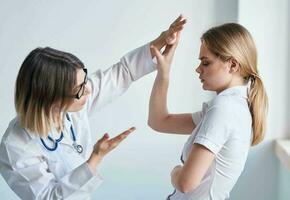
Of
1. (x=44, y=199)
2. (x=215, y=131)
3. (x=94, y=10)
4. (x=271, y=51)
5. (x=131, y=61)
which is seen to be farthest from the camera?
(x=94, y=10)

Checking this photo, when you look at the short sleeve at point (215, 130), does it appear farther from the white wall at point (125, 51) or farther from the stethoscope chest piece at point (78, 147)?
the white wall at point (125, 51)

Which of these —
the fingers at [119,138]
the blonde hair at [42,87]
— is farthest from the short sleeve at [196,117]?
the blonde hair at [42,87]

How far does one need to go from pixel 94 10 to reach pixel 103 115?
0.53m

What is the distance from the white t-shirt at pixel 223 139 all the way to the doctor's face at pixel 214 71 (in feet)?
0.13

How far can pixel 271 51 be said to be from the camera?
2088mm

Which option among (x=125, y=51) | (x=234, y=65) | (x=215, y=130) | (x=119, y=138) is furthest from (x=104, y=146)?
(x=125, y=51)

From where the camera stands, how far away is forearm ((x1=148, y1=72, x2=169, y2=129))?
1.62m

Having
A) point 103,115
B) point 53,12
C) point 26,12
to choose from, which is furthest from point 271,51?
point 26,12

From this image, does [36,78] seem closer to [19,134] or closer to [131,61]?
[19,134]

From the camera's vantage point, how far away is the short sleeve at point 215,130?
4.06 ft

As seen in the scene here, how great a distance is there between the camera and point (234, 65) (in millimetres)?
1330

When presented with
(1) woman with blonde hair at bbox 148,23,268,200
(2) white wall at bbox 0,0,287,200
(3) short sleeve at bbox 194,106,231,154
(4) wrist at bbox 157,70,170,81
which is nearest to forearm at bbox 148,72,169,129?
(4) wrist at bbox 157,70,170,81

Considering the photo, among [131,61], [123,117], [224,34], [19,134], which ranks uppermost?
[224,34]

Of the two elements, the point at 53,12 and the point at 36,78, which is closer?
the point at 36,78
